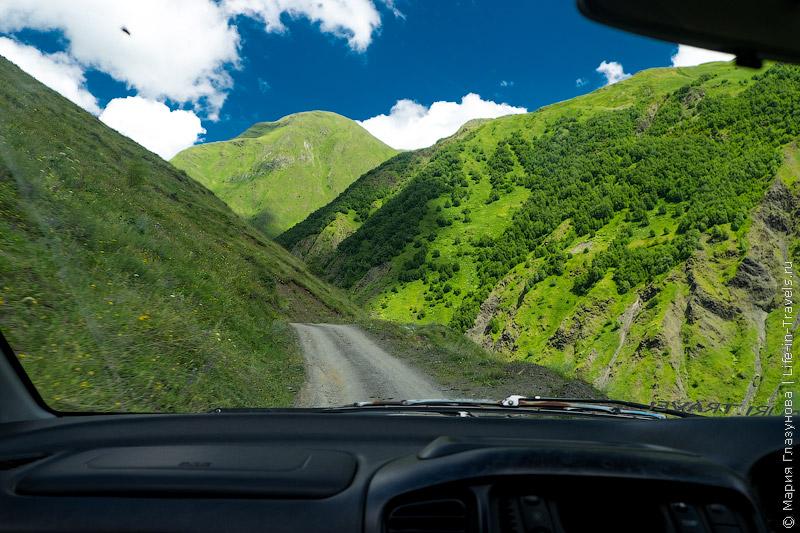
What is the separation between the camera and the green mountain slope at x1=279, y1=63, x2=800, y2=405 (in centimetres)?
3609

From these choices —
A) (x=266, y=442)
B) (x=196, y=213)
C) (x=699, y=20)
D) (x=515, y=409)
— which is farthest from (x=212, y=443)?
(x=196, y=213)

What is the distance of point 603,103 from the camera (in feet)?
392

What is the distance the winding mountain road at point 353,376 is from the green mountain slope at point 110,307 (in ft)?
2.39

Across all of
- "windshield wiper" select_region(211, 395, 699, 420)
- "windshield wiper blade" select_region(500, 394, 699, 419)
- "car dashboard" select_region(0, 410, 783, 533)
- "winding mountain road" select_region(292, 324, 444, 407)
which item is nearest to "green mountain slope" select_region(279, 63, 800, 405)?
"windshield wiper blade" select_region(500, 394, 699, 419)

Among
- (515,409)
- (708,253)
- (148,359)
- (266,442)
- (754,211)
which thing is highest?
(754,211)

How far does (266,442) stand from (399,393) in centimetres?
1290

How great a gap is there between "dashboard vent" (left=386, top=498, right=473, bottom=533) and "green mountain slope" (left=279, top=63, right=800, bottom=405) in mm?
13896

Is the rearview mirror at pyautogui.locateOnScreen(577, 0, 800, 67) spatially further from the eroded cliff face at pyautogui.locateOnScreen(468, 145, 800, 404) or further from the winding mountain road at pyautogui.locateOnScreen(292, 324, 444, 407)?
the eroded cliff face at pyautogui.locateOnScreen(468, 145, 800, 404)

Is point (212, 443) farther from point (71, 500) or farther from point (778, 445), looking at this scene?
point (778, 445)

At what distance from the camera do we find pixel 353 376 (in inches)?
691

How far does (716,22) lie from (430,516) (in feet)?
6.39

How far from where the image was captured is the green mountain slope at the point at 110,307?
718cm

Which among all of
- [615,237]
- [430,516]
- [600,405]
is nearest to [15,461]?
[430,516]

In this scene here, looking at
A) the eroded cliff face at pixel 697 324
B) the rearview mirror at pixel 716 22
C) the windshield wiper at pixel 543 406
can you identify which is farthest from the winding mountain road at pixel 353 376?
the eroded cliff face at pixel 697 324
